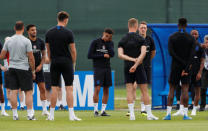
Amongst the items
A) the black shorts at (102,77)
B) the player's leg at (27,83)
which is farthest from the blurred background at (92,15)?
the player's leg at (27,83)

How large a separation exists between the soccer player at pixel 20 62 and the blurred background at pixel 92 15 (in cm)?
1414

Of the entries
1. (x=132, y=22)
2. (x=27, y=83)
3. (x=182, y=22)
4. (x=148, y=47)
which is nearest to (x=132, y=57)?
(x=132, y=22)

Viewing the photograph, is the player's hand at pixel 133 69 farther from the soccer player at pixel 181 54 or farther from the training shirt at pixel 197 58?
the training shirt at pixel 197 58

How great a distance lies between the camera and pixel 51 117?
12.6 metres

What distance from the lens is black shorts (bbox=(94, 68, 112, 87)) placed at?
1464 cm

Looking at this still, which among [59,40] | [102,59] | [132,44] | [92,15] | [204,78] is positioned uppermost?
[92,15]

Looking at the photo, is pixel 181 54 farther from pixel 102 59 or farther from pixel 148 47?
pixel 102 59

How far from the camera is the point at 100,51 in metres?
14.6

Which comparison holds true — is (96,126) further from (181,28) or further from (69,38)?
(181,28)

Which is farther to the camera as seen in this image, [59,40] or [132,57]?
[132,57]

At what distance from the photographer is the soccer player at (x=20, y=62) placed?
1272 centimetres

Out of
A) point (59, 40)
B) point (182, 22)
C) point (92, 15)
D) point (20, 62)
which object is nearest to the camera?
point (59, 40)

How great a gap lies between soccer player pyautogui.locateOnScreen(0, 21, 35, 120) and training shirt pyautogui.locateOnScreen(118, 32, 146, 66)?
1.92 metres

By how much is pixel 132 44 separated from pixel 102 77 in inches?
80.4
